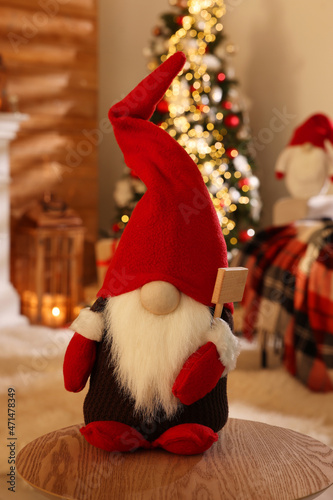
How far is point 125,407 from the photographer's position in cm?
94

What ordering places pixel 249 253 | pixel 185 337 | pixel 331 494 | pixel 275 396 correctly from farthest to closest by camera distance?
pixel 249 253
pixel 275 396
pixel 331 494
pixel 185 337

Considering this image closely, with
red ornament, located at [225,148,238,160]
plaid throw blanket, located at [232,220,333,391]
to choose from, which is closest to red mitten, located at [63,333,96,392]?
plaid throw blanket, located at [232,220,333,391]

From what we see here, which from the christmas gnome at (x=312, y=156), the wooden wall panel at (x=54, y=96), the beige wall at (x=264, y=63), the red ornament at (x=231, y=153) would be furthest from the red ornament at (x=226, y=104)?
the wooden wall panel at (x=54, y=96)

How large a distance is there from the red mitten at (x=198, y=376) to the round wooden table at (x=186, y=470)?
0.09 meters

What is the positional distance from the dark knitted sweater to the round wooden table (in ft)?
0.11

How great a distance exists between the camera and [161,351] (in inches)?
36.5

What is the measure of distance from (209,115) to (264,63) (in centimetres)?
77

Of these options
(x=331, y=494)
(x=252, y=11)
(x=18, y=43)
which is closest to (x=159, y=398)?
(x=331, y=494)

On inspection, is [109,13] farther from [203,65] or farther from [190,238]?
A: [190,238]

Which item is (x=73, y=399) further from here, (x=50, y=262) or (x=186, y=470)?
(x=50, y=262)

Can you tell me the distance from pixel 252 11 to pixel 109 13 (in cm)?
95

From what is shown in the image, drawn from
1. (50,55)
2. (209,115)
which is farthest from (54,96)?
(209,115)

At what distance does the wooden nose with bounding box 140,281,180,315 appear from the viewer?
912mm

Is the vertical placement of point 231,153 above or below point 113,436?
above
